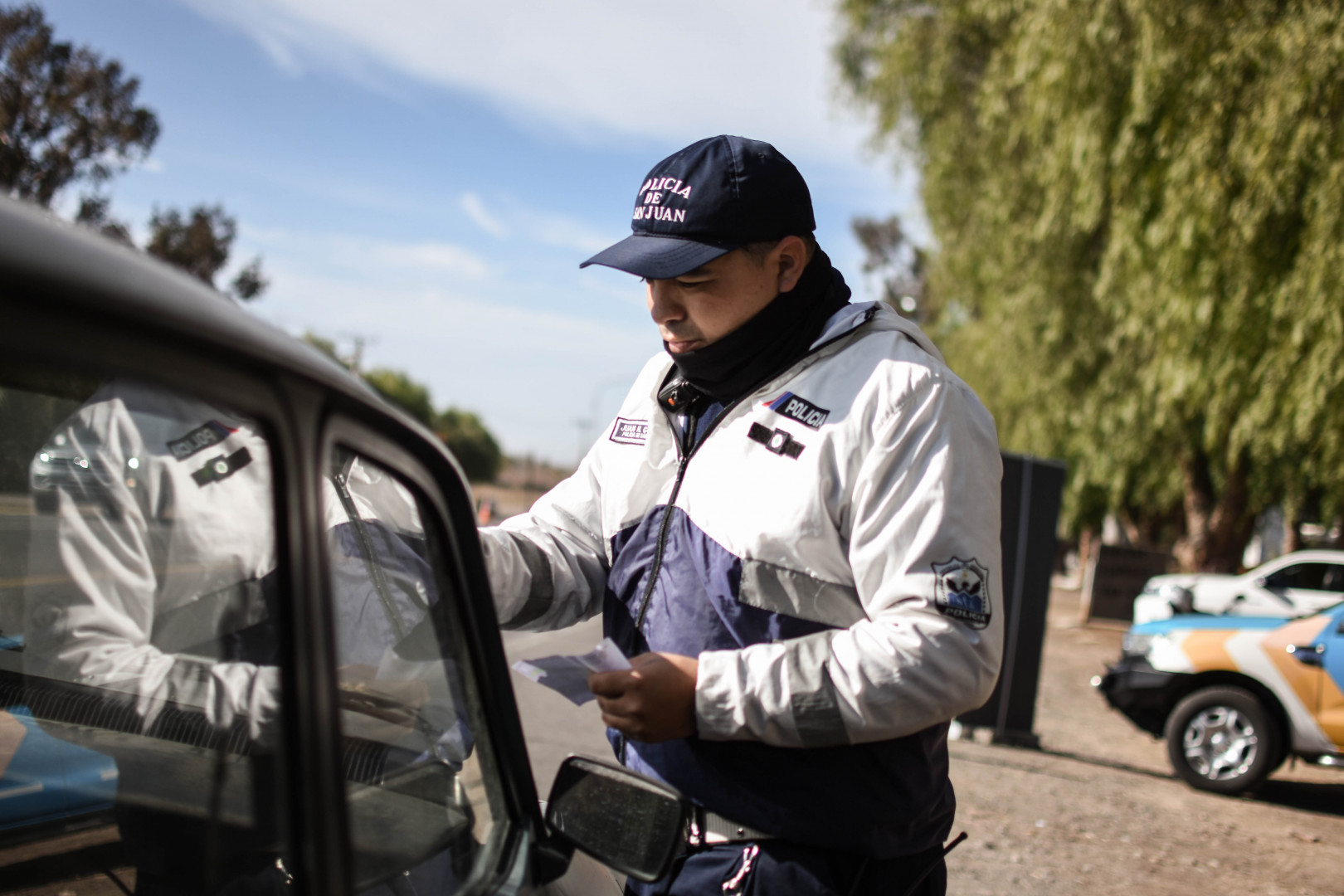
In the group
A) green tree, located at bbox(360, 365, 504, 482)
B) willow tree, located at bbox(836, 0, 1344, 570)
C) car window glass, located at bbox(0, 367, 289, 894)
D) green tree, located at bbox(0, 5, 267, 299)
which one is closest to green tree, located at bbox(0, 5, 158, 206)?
green tree, located at bbox(0, 5, 267, 299)

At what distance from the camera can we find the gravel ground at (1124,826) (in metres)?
5.61

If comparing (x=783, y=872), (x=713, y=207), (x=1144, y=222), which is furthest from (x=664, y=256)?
(x=1144, y=222)

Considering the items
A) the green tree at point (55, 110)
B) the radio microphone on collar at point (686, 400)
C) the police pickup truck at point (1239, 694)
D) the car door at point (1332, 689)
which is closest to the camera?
the radio microphone on collar at point (686, 400)

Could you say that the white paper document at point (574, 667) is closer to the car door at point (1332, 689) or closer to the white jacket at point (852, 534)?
the white jacket at point (852, 534)

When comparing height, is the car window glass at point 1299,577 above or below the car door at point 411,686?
above

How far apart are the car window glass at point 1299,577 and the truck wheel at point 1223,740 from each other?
8.16 meters

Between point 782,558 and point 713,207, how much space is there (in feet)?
2.09

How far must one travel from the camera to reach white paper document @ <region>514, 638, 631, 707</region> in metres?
1.70

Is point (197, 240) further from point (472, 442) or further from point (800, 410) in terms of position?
point (472, 442)

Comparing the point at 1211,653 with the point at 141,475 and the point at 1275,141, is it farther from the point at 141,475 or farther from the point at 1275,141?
the point at 141,475

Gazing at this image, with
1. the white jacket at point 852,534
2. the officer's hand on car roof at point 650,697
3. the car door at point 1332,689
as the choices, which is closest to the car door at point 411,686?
the officer's hand on car roof at point 650,697

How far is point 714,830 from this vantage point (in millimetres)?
1827

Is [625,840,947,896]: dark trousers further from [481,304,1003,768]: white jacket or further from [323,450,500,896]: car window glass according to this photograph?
[323,450,500,896]: car window glass

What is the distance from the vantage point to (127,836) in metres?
1.39
